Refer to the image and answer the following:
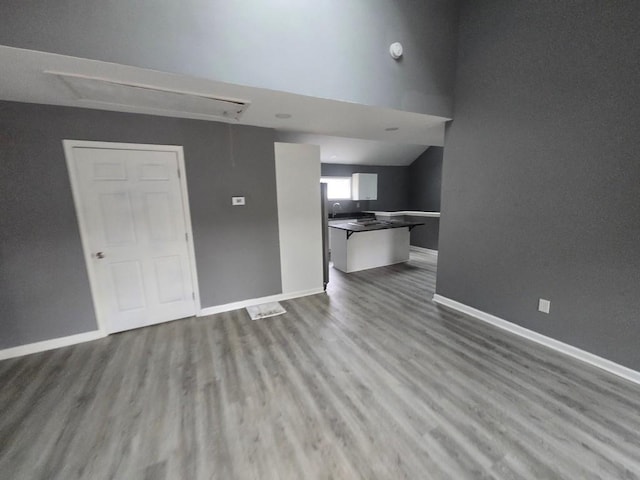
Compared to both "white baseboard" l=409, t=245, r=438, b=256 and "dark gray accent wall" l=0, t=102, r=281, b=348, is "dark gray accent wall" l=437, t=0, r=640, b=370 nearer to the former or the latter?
"dark gray accent wall" l=0, t=102, r=281, b=348

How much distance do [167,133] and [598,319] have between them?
4.51 m

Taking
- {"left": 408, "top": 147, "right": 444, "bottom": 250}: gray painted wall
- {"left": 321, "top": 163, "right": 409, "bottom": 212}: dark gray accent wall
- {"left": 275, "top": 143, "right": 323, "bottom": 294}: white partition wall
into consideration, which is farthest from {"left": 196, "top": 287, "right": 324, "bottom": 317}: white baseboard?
{"left": 321, "top": 163, "right": 409, "bottom": 212}: dark gray accent wall

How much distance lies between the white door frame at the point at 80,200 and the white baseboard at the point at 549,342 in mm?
3344

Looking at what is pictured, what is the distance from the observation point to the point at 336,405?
72.3 inches

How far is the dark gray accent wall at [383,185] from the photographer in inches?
290

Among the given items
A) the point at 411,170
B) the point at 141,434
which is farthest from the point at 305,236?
the point at 411,170

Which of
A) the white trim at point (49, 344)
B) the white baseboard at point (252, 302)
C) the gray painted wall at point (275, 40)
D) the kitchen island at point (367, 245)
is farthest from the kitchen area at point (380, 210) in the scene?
the white trim at point (49, 344)

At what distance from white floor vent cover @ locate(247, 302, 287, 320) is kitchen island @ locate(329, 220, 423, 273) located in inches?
74.7

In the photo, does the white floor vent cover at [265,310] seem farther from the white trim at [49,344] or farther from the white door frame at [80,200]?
the white trim at [49,344]

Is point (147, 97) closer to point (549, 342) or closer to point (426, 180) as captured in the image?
point (549, 342)

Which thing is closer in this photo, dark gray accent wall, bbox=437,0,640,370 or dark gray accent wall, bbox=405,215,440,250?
dark gray accent wall, bbox=437,0,640,370

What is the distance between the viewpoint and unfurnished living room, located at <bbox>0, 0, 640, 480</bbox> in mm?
1580

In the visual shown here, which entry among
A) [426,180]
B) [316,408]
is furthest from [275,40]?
[426,180]

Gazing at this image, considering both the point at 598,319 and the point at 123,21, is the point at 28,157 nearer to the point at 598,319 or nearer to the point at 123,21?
the point at 123,21
